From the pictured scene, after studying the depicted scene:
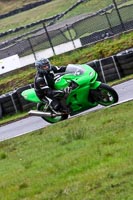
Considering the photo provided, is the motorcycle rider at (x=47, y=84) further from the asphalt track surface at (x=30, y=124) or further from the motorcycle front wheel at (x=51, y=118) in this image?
the asphalt track surface at (x=30, y=124)

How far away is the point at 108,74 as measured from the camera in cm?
2277

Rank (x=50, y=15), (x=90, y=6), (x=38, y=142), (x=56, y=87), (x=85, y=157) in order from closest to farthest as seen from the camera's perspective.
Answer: (x=85, y=157) → (x=38, y=142) → (x=56, y=87) → (x=90, y=6) → (x=50, y=15)

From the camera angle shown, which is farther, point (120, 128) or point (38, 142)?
point (38, 142)

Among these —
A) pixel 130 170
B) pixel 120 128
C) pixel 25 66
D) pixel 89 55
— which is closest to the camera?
pixel 130 170

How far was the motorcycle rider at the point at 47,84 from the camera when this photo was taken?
15.4 m

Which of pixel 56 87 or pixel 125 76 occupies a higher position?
pixel 56 87

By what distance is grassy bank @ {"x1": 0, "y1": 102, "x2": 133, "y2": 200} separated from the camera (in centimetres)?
798

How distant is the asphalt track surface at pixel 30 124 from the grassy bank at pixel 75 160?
1494 mm

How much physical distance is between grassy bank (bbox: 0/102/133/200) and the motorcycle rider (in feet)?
3.04

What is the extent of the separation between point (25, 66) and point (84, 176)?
873 inches

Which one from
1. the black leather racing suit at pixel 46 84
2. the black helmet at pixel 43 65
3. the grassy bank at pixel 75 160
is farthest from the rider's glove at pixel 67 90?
the grassy bank at pixel 75 160

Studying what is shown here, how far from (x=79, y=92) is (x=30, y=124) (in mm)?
2833

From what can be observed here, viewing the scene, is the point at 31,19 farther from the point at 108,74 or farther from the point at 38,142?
the point at 38,142

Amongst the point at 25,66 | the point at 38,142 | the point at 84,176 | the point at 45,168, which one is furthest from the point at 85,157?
the point at 25,66
